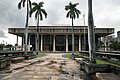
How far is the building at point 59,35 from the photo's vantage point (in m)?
75.1

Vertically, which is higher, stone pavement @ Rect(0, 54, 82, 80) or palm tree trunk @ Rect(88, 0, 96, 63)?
palm tree trunk @ Rect(88, 0, 96, 63)

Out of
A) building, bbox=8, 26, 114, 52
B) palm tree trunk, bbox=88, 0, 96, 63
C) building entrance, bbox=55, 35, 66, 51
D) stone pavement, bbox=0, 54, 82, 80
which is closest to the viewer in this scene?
stone pavement, bbox=0, 54, 82, 80

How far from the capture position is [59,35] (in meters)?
82.4

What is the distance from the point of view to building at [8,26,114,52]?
246 ft

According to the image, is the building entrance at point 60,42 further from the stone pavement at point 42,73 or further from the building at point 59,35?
the stone pavement at point 42,73

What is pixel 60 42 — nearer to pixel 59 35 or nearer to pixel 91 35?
pixel 59 35

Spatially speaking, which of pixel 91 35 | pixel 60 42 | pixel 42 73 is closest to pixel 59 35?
pixel 60 42

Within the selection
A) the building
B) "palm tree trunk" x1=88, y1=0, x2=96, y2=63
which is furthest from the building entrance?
"palm tree trunk" x1=88, y1=0, x2=96, y2=63

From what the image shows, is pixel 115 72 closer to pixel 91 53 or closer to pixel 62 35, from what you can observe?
pixel 91 53

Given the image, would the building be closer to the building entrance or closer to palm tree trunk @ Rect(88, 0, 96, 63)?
the building entrance

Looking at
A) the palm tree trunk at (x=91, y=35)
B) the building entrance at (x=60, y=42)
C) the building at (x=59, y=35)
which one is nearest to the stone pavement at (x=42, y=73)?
the palm tree trunk at (x=91, y=35)

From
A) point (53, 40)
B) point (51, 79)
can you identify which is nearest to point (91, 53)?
point (51, 79)

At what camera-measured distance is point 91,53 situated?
1274 cm

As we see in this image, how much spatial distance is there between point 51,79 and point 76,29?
66736mm
